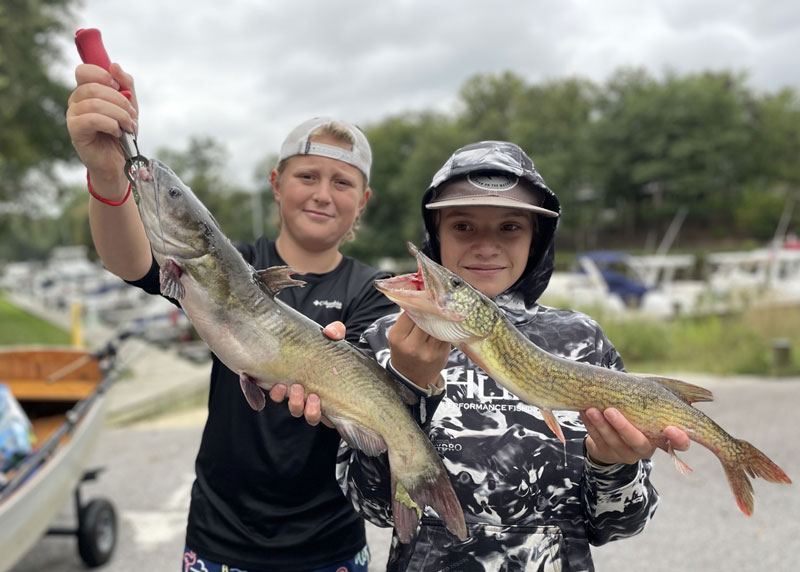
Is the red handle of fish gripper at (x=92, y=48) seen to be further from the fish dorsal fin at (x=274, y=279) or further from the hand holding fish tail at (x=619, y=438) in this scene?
the hand holding fish tail at (x=619, y=438)

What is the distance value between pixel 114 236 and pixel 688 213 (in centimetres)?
5312

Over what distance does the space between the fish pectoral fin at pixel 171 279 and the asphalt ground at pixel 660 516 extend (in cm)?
440

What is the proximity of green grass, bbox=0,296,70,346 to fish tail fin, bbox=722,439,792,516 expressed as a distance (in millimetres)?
19918

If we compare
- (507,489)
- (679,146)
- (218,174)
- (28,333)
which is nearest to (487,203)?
(507,489)

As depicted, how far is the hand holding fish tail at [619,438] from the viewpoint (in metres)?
1.77

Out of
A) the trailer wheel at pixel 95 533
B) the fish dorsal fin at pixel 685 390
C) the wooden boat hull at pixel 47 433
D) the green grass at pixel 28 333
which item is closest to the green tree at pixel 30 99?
the green grass at pixel 28 333

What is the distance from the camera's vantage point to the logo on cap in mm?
2111

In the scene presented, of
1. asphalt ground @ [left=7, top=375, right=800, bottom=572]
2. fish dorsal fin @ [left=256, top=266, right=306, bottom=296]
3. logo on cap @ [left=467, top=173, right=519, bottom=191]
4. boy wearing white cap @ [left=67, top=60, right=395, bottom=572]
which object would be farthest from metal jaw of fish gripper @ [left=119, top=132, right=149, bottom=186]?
asphalt ground @ [left=7, top=375, right=800, bottom=572]

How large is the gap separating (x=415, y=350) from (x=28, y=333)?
2265 cm

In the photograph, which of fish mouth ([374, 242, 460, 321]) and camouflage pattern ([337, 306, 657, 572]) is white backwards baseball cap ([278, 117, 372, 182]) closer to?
camouflage pattern ([337, 306, 657, 572])

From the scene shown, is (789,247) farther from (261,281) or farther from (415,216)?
(261,281)

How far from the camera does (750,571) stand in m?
5.09

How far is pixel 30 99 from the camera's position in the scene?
20.3 meters

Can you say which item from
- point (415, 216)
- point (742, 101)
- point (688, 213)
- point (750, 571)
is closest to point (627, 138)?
point (688, 213)
